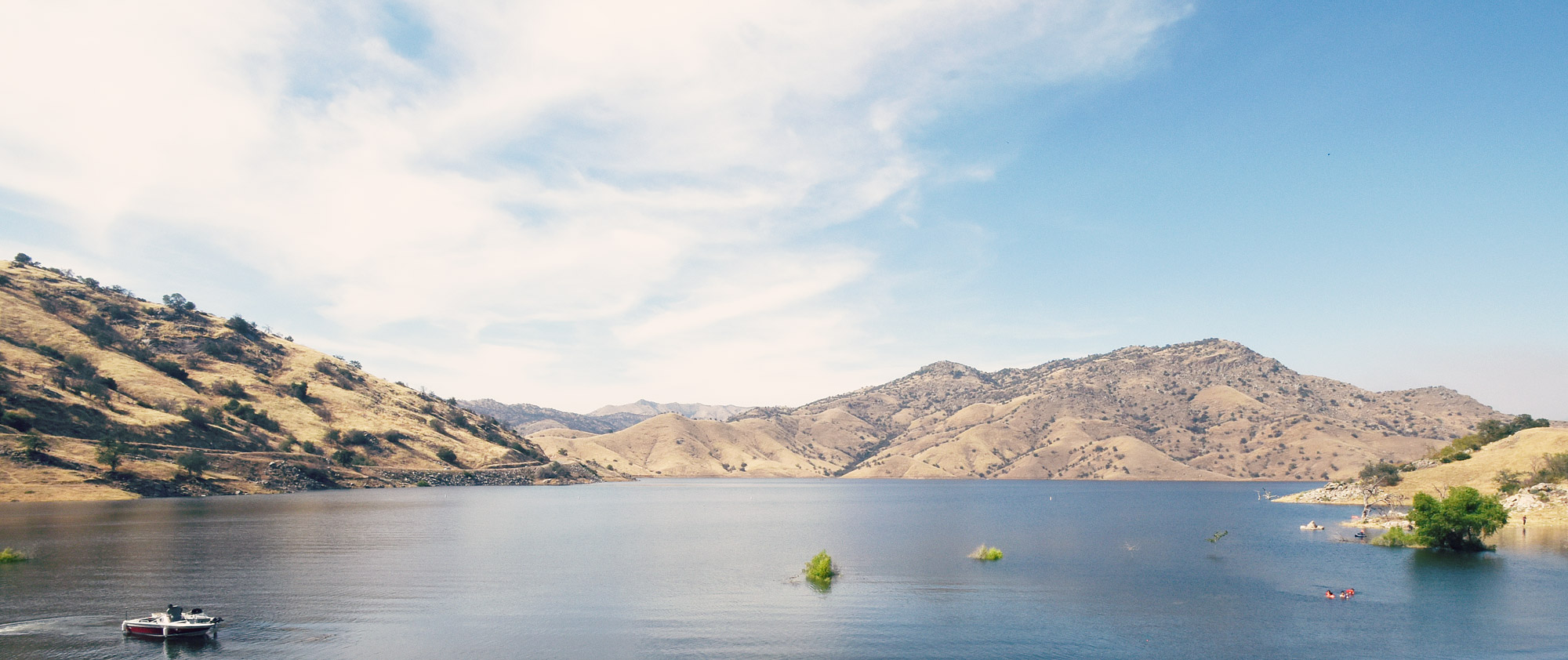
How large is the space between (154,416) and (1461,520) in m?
191

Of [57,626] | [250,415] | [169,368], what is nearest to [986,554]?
[57,626]

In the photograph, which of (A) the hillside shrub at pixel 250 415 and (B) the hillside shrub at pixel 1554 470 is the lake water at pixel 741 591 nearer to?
(B) the hillside shrub at pixel 1554 470

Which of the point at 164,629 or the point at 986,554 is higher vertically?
the point at 164,629

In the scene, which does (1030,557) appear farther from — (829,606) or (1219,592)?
(829,606)

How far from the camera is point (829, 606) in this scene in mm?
48031

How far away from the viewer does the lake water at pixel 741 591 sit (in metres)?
38.9

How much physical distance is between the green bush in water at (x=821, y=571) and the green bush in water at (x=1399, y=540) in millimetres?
59408

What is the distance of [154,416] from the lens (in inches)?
5640

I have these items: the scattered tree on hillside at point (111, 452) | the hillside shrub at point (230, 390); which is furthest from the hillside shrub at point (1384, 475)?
the hillside shrub at point (230, 390)

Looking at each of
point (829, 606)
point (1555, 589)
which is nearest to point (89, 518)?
point (829, 606)

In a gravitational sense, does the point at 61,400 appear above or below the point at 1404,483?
above

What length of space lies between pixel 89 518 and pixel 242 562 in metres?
45.0

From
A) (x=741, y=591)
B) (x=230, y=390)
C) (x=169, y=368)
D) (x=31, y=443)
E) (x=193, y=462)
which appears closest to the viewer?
(x=741, y=591)

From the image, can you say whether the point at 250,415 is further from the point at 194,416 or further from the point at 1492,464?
the point at 1492,464
